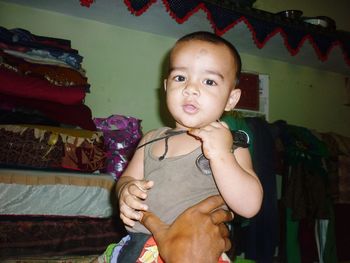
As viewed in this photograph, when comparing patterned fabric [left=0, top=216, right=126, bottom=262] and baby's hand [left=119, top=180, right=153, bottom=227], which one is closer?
baby's hand [left=119, top=180, right=153, bottom=227]

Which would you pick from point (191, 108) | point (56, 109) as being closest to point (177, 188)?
point (191, 108)

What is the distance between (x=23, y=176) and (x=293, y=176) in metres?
1.91

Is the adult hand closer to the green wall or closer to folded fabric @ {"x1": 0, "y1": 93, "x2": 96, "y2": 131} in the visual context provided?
folded fabric @ {"x1": 0, "y1": 93, "x2": 96, "y2": 131}

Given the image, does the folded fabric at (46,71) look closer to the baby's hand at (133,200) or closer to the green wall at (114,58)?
the green wall at (114,58)

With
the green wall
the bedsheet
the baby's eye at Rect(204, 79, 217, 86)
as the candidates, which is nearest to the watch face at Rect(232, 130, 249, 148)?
the baby's eye at Rect(204, 79, 217, 86)

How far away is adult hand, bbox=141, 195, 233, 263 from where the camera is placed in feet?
2.42

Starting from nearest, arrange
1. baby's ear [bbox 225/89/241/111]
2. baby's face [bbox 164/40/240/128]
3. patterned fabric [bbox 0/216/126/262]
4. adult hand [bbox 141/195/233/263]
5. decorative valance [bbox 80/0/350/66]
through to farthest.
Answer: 1. adult hand [bbox 141/195/233/263]
2. baby's face [bbox 164/40/240/128]
3. baby's ear [bbox 225/89/241/111]
4. patterned fabric [bbox 0/216/126/262]
5. decorative valance [bbox 80/0/350/66]

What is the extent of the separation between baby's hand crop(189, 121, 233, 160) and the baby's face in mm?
64

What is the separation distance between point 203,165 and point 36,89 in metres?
1.14

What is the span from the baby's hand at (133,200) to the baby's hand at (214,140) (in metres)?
0.18

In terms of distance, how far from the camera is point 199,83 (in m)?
0.87

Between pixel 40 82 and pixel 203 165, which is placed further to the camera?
pixel 40 82

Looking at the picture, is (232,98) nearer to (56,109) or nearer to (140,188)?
(140,188)

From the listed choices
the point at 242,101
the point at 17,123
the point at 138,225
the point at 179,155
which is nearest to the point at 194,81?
the point at 179,155
